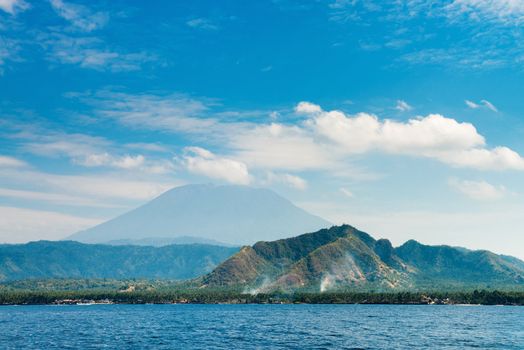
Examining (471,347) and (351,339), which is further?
(351,339)

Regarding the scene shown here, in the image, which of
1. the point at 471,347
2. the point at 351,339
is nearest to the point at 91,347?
the point at 351,339

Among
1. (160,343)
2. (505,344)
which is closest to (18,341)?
(160,343)

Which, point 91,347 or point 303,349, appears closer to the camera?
point 303,349

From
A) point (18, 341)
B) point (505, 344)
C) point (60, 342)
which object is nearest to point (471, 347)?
point (505, 344)

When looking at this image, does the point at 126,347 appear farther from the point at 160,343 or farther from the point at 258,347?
the point at 258,347

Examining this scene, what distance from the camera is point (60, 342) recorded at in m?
191

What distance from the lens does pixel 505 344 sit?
17138 cm

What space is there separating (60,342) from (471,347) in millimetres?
138363

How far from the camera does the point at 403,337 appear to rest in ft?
634

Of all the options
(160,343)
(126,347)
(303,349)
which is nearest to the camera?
(303,349)

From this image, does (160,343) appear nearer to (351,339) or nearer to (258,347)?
(258,347)

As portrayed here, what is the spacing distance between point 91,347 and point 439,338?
11926cm

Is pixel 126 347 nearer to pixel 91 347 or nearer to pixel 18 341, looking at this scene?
pixel 91 347

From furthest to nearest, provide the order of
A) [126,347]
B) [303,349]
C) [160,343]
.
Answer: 1. [160,343]
2. [126,347]
3. [303,349]
